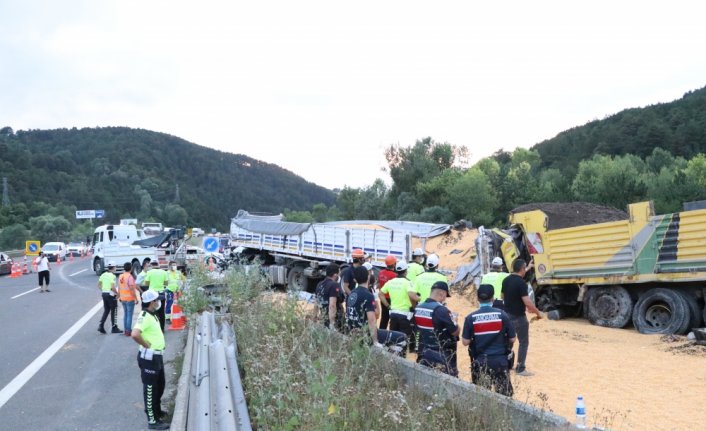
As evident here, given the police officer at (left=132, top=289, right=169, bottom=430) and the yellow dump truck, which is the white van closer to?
the yellow dump truck

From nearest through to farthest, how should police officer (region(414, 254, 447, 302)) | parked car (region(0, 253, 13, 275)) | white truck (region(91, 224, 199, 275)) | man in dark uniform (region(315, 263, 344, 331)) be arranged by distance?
police officer (region(414, 254, 447, 302)) < man in dark uniform (region(315, 263, 344, 331)) < white truck (region(91, 224, 199, 275)) < parked car (region(0, 253, 13, 275))

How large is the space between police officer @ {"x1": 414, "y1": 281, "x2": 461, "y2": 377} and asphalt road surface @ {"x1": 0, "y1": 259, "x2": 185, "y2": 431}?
10.8ft

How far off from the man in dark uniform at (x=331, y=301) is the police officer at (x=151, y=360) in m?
2.28

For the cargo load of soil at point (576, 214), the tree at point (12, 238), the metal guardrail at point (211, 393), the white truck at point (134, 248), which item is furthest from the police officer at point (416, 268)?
the tree at point (12, 238)

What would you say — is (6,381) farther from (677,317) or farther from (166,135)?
(166,135)

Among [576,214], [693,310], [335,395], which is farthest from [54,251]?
[335,395]

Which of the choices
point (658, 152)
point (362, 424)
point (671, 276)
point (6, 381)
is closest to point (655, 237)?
point (671, 276)

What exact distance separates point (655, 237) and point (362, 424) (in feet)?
27.4

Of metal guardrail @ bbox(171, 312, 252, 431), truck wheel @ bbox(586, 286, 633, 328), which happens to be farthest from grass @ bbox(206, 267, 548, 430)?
truck wheel @ bbox(586, 286, 633, 328)

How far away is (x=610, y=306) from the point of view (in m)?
11.6

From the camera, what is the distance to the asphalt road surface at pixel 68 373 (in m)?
6.82

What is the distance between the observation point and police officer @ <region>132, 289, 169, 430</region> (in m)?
6.44

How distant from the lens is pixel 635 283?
11.1 metres

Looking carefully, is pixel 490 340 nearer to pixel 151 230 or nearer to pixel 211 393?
pixel 211 393
